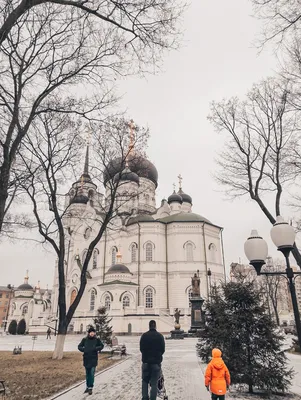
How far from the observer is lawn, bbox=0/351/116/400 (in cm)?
732

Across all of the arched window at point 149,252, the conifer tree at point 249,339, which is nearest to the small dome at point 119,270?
the arched window at point 149,252

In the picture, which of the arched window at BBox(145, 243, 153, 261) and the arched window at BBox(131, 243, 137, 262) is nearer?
the arched window at BBox(145, 243, 153, 261)

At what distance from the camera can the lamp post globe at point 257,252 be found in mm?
6216

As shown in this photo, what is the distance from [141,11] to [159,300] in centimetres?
3656

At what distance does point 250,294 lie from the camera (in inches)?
309

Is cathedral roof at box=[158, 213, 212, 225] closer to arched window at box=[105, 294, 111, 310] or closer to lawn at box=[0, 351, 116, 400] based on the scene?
arched window at box=[105, 294, 111, 310]

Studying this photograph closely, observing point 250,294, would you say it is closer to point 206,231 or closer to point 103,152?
point 103,152

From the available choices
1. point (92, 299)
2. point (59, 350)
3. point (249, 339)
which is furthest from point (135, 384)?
point (92, 299)

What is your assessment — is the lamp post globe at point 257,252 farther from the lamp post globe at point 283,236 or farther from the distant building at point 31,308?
the distant building at point 31,308

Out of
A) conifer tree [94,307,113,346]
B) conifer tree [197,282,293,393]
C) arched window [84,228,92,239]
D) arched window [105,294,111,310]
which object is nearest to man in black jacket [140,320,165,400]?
conifer tree [197,282,293,393]

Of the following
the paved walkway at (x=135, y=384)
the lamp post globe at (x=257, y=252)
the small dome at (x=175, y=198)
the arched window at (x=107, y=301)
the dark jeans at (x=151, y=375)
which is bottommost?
the paved walkway at (x=135, y=384)

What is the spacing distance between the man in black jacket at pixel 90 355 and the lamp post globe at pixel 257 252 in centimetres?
449

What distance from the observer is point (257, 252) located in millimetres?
6238

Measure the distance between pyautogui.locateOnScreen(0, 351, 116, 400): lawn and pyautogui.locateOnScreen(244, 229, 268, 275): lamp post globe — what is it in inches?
209
